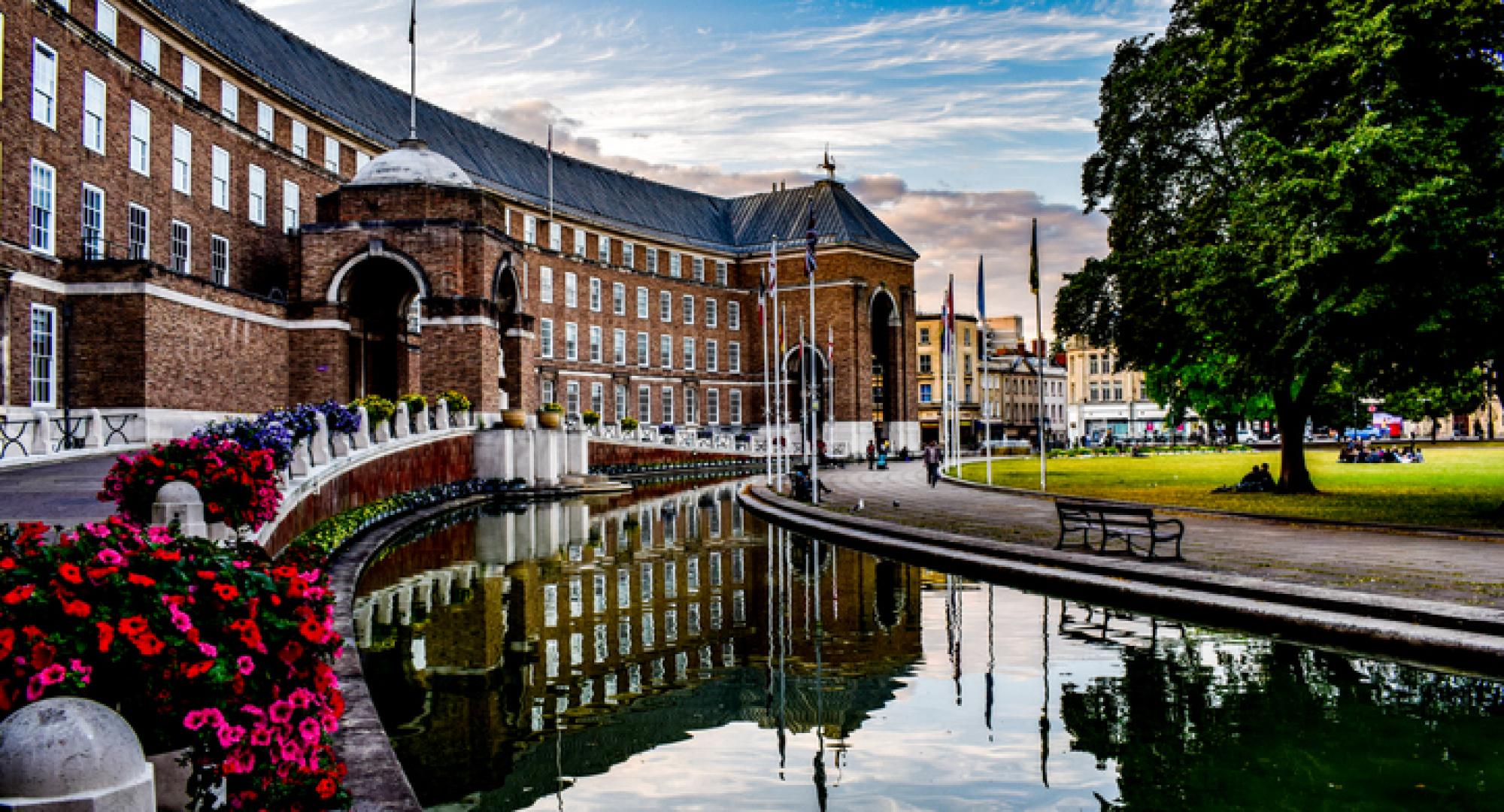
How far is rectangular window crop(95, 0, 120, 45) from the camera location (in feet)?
108

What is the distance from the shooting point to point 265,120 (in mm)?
43812

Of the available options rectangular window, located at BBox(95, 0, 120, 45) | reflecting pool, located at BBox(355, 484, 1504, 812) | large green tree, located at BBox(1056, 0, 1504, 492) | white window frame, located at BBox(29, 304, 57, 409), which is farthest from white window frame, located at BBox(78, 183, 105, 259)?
large green tree, located at BBox(1056, 0, 1504, 492)

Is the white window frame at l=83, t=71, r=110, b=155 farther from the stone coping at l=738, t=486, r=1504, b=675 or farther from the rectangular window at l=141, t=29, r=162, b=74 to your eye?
the stone coping at l=738, t=486, r=1504, b=675

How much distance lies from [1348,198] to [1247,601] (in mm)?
10124

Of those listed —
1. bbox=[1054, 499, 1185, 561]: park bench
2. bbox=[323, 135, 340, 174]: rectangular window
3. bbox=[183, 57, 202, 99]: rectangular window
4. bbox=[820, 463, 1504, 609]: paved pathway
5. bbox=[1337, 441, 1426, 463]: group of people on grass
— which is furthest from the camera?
bbox=[1337, 441, 1426, 463]: group of people on grass

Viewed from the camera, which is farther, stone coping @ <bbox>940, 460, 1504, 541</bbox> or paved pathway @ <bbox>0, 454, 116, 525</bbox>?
stone coping @ <bbox>940, 460, 1504, 541</bbox>

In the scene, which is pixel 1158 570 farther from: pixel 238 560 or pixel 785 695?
pixel 238 560

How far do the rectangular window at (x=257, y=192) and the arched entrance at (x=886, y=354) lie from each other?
47855mm

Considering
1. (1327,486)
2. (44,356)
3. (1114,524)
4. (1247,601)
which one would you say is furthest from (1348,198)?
(44,356)

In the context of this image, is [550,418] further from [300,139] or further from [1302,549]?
[1302,549]

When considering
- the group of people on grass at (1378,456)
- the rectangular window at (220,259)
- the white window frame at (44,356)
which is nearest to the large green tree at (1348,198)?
the white window frame at (44,356)

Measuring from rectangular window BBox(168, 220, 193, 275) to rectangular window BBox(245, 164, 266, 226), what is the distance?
4514mm

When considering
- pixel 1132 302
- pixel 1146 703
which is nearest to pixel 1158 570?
pixel 1146 703

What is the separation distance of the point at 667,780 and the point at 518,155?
219ft
